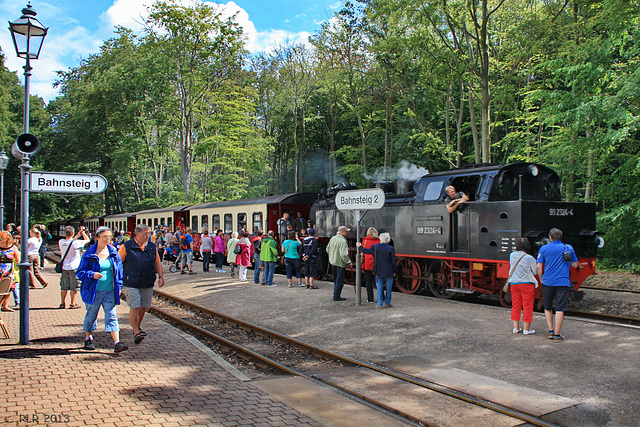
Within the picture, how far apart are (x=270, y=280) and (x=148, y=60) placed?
2499cm

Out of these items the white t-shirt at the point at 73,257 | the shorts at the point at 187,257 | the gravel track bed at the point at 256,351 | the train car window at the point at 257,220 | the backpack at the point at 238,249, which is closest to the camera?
the gravel track bed at the point at 256,351

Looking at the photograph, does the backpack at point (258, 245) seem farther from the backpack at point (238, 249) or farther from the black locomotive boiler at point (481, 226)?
the black locomotive boiler at point (481, 226)

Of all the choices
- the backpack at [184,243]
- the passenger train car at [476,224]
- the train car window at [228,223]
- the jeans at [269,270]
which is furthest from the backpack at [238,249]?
the train car window at [228,223]

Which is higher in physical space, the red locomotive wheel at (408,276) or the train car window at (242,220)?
the train car window at (242,220)

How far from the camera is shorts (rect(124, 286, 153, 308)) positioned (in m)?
6.98

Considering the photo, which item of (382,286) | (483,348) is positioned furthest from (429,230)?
(483,348)

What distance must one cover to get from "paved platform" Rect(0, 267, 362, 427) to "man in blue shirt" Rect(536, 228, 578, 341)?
13.7 ft

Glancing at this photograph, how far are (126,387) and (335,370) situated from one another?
2543 millimetres

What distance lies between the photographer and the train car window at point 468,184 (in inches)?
422

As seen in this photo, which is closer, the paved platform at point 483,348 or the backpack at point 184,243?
the paved platform at point 483,348

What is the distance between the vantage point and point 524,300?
771 centimetres

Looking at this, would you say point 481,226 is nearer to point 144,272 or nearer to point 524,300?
point 524,300

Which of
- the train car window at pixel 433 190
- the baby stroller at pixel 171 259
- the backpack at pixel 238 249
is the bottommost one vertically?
the baby stroller at pixel 171 259

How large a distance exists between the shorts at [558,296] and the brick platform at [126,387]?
4664 mm
